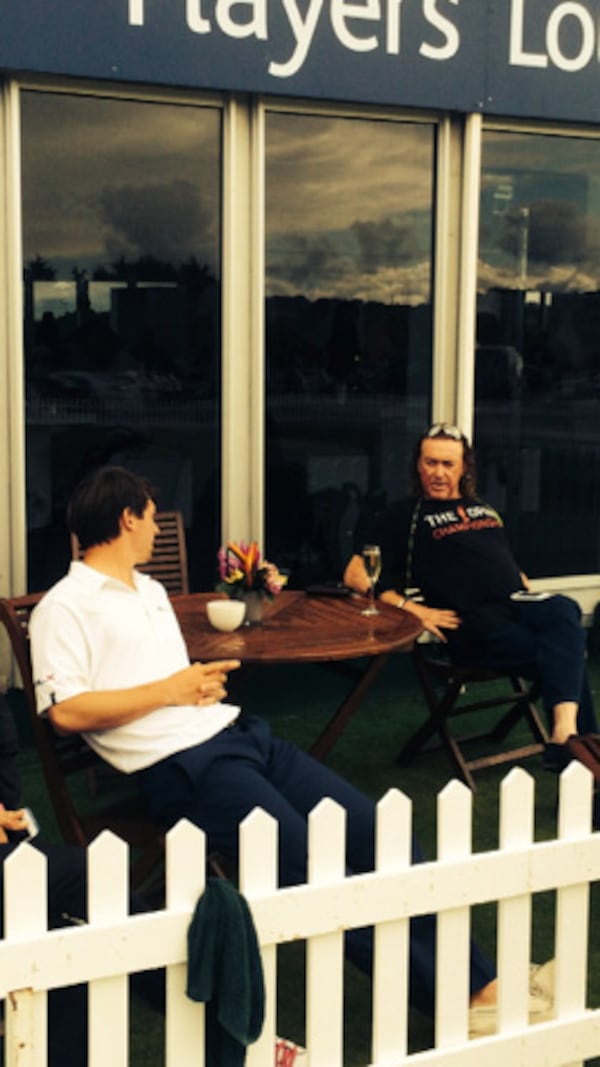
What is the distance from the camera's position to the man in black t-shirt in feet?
15.7

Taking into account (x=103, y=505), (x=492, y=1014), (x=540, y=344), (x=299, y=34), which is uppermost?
(x=299, y=34)

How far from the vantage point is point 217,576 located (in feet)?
20.3

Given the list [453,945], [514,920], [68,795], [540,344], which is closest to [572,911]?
[514,920]

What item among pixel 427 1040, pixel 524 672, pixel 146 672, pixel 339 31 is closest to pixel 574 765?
pixel 427 1040

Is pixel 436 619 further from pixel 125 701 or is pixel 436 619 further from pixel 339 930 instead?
pixel 339 930

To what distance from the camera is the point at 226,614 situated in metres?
4.23

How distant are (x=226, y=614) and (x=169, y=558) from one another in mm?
1243

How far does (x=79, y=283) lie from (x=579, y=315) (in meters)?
2.58

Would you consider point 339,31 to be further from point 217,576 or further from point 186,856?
point 186,856

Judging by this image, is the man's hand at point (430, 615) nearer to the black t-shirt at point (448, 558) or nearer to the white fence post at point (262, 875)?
the black t-shirt at point (448, 558)

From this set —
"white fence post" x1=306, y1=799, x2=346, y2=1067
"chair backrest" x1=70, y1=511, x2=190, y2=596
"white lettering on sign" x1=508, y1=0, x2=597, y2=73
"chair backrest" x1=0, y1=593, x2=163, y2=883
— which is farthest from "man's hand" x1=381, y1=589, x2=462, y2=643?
"white lettering on sign" x1=508, y1=0, x2=597, y2=73

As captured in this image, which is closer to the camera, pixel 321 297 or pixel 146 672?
pixel 146 672

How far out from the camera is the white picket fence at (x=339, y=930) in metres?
2.31

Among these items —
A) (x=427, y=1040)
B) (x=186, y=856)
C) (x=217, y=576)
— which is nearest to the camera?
(x=186, y=856)
